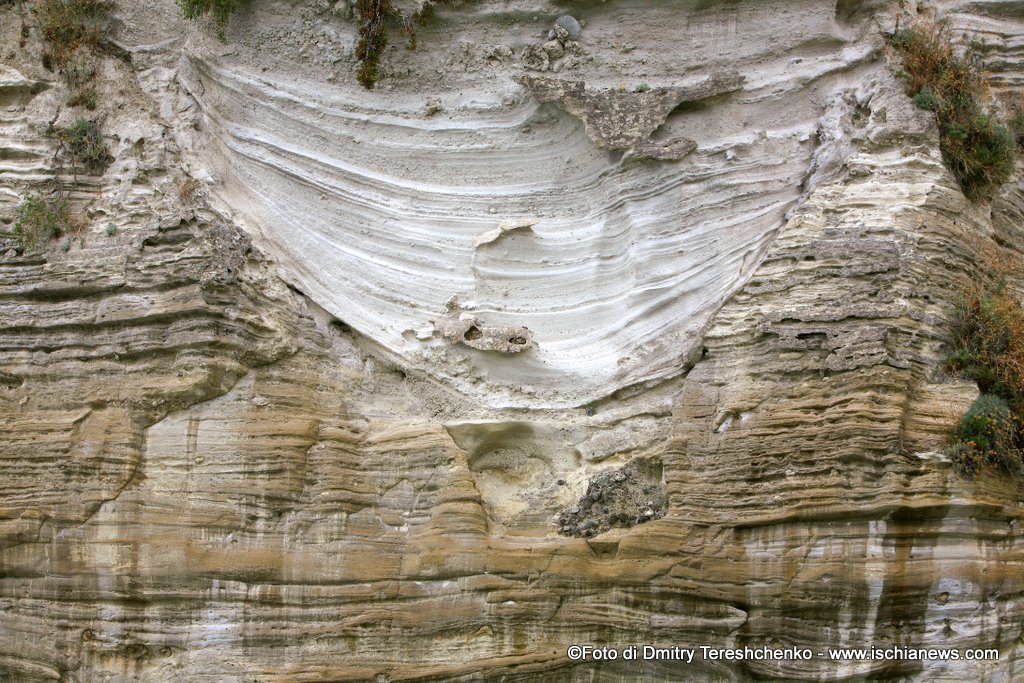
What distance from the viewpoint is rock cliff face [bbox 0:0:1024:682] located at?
6.86 meters

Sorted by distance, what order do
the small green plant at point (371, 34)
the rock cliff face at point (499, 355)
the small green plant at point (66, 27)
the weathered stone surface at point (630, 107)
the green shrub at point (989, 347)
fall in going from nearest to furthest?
the rock cliff face at point (499, 355), the green shrub at point (989, 347), the weathered stone surface at point (630, 107), the small green plant at point (371, 34), the small green plant at point (66, 27)

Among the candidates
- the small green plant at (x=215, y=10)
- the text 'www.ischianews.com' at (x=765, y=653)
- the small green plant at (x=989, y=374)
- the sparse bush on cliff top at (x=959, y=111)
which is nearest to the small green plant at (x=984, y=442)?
the small green plant at (x=989, y=374)

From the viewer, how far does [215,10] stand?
8.48 meters

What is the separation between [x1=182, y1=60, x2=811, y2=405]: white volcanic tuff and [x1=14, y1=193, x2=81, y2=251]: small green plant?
4.41 ft

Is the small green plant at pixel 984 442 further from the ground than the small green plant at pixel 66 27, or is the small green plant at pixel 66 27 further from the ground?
the small green plant at pixel 66 27

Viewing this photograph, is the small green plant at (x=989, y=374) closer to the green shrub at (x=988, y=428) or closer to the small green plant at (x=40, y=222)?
the green shrub at (x=988, y=428)

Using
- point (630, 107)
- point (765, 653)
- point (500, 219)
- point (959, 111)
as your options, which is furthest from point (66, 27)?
point (765, 653)

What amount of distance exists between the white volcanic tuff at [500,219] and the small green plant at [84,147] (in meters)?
0.91

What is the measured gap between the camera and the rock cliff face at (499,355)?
6.86 m

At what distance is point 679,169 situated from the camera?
8008 mm

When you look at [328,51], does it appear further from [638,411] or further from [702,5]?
[638,411]

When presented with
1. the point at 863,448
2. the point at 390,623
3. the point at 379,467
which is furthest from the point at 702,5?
the point at 390,623

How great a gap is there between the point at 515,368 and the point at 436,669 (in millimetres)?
2415

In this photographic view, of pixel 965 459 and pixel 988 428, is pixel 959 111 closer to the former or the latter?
pixel 988 428
